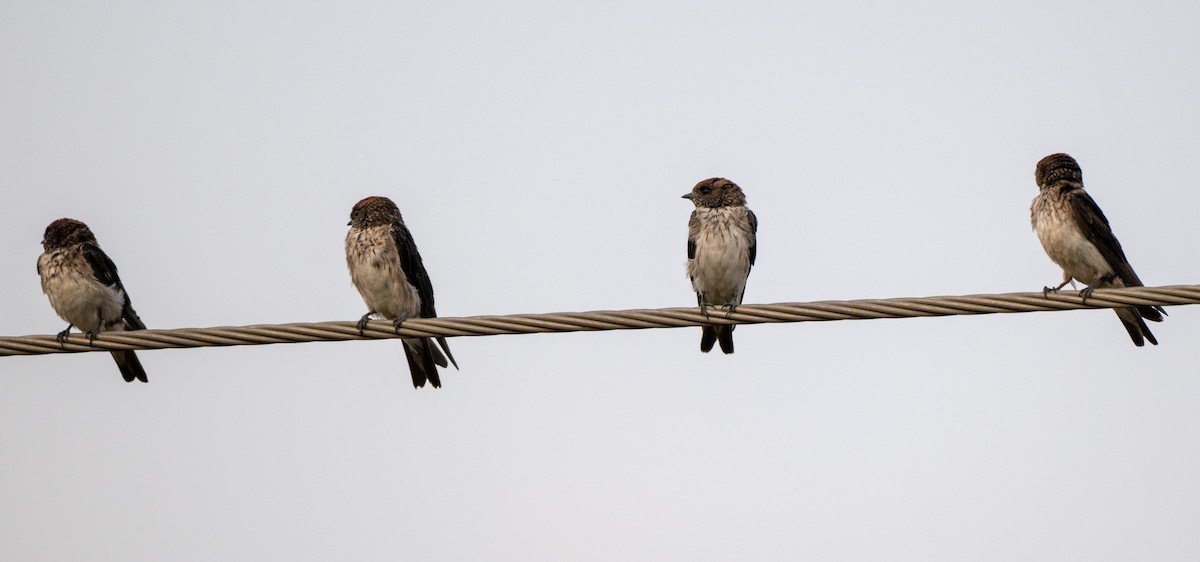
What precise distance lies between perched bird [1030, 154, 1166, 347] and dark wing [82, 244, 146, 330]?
675 cm

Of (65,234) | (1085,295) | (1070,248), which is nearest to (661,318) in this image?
(1085,295)

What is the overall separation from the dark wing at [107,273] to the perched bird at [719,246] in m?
4.30

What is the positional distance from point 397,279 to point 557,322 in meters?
3.55

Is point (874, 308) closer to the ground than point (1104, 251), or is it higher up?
closer to the ground

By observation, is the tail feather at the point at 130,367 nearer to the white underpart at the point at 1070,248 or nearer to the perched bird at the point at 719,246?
the perched bird at the point at 719,246

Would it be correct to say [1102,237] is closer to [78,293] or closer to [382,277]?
[382,277]

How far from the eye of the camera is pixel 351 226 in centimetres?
1091

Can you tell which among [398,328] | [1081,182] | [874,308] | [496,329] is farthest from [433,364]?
[1081,182]

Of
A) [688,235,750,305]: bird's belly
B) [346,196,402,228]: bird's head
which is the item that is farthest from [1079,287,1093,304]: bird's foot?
[346,196,402,228]: bird's head

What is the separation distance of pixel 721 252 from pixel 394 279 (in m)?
2.42

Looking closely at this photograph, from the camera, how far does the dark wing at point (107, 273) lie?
1080cm

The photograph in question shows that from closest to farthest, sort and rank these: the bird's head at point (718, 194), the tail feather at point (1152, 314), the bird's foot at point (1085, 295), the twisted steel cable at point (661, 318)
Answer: the twisted steel cable at point (661, 318) → the bird's foot at point (1085, 295) → the tail feather at point (1152, 314) → the bird's head at point (718, 194)

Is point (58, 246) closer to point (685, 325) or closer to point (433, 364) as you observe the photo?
point (433, 364)

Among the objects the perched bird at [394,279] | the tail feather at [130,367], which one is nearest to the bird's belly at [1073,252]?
the perched bird at [394,279]
